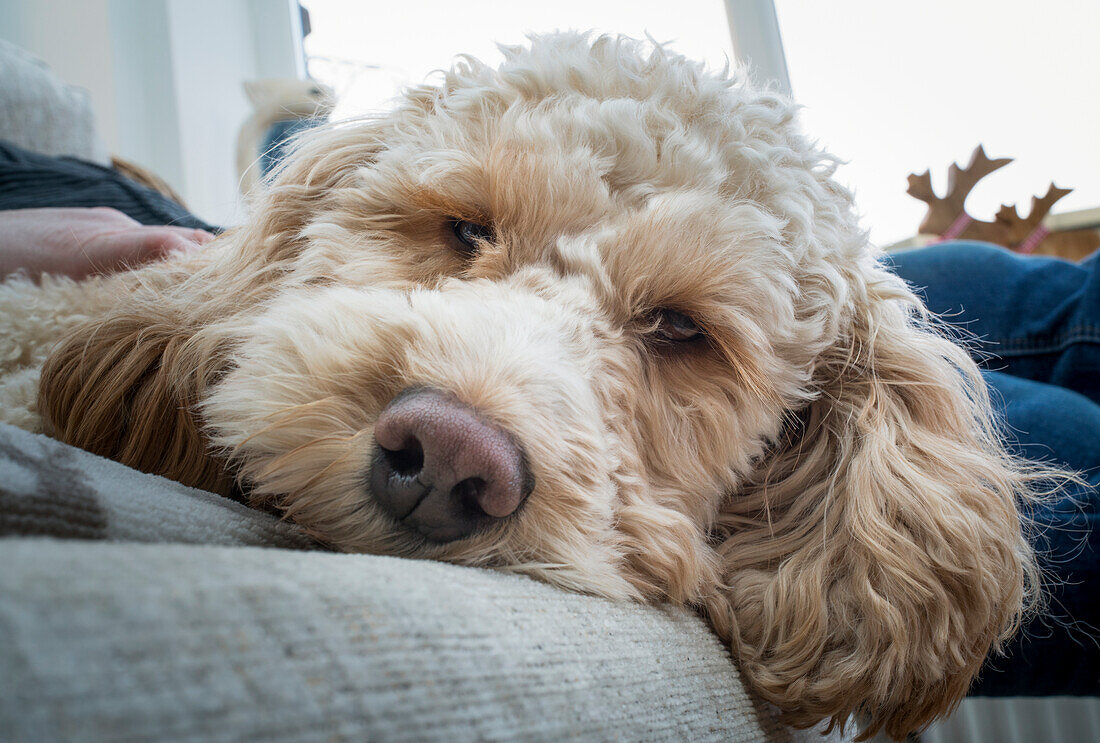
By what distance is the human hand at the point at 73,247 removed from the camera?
1.31m

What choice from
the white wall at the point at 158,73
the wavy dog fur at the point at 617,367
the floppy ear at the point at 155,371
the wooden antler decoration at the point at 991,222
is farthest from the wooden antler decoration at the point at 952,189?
the white wall at the point at 158,73

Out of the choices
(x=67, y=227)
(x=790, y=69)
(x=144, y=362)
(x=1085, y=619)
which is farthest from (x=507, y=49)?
(x=790, y=69)

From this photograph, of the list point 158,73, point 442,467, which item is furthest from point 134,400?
point 158,73

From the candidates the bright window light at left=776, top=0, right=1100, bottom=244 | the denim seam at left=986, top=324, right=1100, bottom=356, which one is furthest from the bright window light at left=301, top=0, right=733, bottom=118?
the denim seam at left=986, top=324, right=1100, bottom=356

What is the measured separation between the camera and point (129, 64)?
10.6 feet

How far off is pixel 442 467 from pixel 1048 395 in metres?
1.58

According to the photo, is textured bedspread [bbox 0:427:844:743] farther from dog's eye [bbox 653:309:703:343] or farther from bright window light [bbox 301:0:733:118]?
bright window light [bbox 301:0:733:118]

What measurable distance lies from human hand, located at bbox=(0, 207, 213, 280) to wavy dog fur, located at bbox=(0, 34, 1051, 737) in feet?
0.37

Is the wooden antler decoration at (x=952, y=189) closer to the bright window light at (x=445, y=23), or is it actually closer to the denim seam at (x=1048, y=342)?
the bright window light at (x=445, y=23)

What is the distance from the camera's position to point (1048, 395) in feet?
5.07

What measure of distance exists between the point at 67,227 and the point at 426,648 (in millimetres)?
1427

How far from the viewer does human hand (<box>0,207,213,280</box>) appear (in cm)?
131

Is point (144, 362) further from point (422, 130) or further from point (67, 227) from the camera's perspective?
point (67, 227)

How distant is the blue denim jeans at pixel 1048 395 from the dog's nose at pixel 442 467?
105cm
